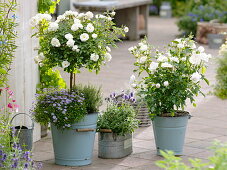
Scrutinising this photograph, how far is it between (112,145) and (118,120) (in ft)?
0.84

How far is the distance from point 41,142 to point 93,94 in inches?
45.4

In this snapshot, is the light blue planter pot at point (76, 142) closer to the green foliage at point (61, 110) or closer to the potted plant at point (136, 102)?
the green foliage at point (61, 110)

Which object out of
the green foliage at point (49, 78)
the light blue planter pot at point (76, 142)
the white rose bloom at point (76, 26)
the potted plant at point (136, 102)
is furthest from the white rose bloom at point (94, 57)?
the green foliage at point (49, 78)

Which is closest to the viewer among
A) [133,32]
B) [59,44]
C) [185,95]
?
[59,44]

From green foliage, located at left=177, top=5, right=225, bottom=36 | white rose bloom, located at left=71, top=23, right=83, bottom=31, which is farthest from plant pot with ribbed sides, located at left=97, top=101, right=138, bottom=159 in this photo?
green foliage, located at left=177, top=5, right=225, bottom=36

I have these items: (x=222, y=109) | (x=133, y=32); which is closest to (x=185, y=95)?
(x=222, y=109)

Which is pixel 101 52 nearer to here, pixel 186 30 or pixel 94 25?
pixel 94 25

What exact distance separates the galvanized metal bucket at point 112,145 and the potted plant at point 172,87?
0.36m

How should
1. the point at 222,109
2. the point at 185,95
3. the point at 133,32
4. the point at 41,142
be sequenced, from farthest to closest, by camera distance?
the point at 133,32
the point at 222,109
the point at 41,142
the point at 185,95

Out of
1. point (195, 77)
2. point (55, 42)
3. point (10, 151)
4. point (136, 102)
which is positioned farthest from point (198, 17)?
point (10, 151)

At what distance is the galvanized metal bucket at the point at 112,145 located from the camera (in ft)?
19.9

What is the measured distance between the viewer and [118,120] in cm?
605

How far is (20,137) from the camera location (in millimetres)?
5645

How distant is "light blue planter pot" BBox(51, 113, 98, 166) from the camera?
5758 millimetres
